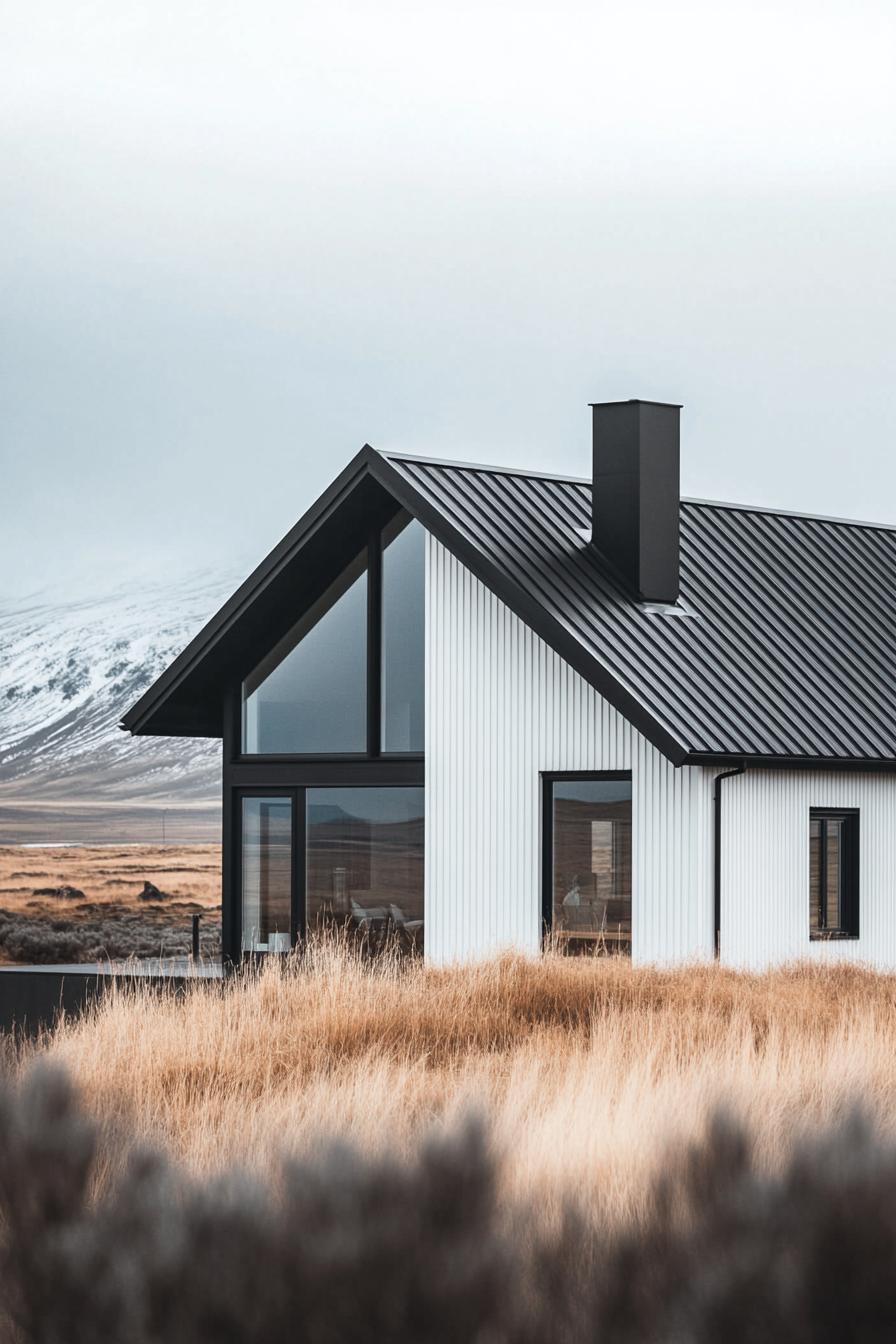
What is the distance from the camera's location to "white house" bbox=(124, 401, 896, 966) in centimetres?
1988

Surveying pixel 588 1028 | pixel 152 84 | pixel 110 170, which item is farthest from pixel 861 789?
pixel 110 170

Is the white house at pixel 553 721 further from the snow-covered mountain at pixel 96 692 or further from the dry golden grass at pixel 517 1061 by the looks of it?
the snow-covered mountain at pixel 96 692

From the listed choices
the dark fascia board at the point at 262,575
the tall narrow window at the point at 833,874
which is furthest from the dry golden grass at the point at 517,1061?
the dark fascia board at the point at 262,575

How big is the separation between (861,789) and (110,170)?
117 metres

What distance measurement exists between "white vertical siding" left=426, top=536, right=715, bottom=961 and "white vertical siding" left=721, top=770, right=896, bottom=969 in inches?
14.8

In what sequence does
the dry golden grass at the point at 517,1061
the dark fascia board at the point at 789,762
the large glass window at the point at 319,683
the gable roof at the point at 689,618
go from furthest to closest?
1. the large glass window at the point at 319,683
2. the gable roof at the point at 689,618
3. the dark fascia board at the point at 789,762
4. the dry golden grass at the point at 517,1061

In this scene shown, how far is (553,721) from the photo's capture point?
20656 millimetres

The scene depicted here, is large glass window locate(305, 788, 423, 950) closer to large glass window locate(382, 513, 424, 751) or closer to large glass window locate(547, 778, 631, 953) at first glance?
large glass window locate(382, 513, 424, 751)

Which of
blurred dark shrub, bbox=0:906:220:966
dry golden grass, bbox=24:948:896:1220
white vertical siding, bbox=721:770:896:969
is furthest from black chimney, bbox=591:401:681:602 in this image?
blurred dark shrub, bbox=0:906:220:966

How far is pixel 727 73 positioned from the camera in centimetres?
6175

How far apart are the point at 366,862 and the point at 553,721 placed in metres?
2.85

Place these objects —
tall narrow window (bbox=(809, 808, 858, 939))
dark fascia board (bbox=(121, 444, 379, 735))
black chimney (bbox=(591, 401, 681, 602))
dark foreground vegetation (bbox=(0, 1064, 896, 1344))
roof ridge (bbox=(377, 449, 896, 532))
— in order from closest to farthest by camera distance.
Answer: dark foreground vegetation (bbox=(0, 1064, 896, 1344)) → tall narrow window (bbox=(809, 808, 858, 939)) → dark fascia board (bbox=(121, 444, 379, 735)) → black chimney (bbox=(591, 401, 681, 602)) → roof ridge (bbox=(377, 449, 896, 532))

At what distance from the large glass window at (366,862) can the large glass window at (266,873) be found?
13.3 inches

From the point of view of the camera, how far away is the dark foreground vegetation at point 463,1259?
6.43 metres
